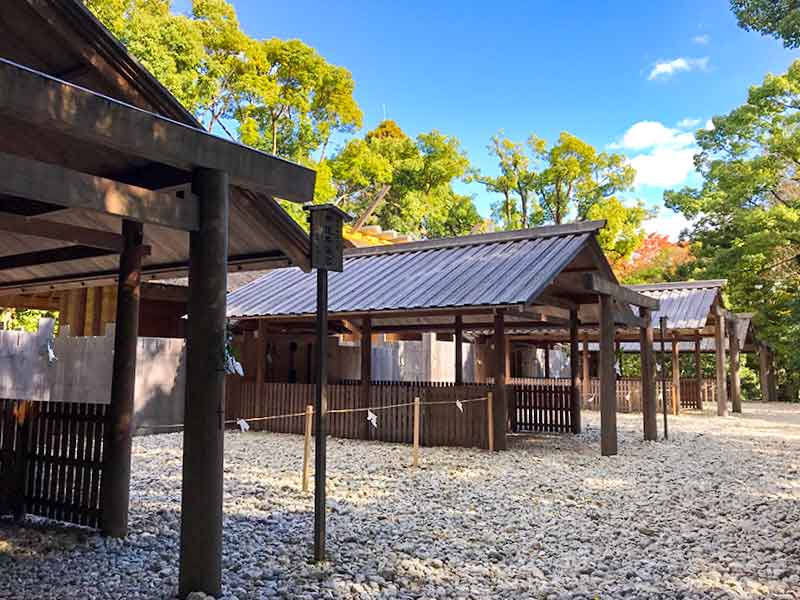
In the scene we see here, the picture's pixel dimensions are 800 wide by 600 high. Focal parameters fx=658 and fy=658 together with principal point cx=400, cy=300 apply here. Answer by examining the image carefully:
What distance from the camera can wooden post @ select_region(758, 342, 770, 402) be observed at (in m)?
26.2

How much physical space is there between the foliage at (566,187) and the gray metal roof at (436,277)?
21137 mm

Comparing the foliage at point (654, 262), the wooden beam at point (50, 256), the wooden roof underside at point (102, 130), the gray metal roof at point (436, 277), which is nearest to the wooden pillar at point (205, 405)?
the wooden roof underside at point (102, 130)

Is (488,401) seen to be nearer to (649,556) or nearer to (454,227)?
(649,556)

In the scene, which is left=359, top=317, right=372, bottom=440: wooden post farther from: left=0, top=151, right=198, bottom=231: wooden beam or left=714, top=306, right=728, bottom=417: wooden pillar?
left=714, top=306, right=728, bottom=417: wooden pillar

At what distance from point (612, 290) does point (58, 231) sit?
344 inches

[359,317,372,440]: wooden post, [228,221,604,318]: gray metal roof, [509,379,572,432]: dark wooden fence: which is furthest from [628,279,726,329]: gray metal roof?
[359,317,372,440]: wooden post

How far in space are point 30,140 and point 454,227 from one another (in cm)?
3374

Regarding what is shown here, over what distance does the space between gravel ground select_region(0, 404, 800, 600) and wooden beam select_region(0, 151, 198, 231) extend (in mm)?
2332

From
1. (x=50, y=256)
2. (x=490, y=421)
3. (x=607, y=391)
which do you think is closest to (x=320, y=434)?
(x=50, y=256)

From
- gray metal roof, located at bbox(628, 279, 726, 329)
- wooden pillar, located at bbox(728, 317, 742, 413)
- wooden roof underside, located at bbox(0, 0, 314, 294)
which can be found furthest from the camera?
wooden pillar, located at bbox(728, 317, 742, 413)

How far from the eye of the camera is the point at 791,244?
2339 cm

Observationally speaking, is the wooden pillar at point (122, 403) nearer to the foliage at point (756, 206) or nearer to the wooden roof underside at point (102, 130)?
the wooden roof underside at point (102, 130)

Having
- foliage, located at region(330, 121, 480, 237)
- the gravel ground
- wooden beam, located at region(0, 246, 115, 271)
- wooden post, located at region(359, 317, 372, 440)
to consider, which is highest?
foliage, located at region(330, 121, 480, 237)

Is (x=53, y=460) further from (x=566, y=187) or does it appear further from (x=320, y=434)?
(x=566, y=187)
